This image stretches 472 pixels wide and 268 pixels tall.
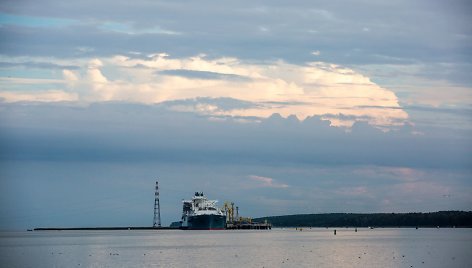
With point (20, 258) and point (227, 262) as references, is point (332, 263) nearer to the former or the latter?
point (227, 262)

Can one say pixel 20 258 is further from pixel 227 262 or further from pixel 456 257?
pixel 456 257

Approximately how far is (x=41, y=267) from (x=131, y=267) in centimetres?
952

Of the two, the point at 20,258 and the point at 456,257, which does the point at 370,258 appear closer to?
the point at 456,257

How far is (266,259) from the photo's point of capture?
278 ft

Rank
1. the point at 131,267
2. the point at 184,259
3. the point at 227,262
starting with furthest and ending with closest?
the point at 184,259, the point at 227,262, the point at 131,267

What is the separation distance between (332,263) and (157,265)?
1829 centimetres

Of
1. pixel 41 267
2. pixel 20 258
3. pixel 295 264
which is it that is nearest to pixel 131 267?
pixel 41 267

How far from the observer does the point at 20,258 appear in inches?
3652

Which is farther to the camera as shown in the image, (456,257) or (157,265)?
(456,257)

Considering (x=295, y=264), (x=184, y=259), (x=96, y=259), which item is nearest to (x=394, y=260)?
(x=295, y=264)

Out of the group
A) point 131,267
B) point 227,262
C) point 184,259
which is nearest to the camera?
point 131,267

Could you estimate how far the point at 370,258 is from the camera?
285ft

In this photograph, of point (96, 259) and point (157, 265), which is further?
point (96, 259)

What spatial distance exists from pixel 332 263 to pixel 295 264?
455cm
